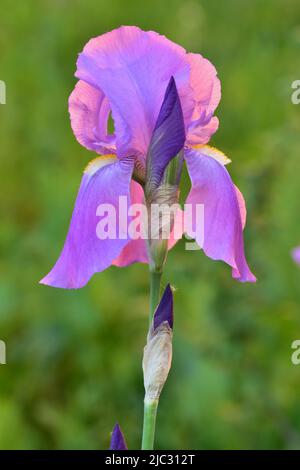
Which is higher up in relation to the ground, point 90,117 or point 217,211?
point 90,117

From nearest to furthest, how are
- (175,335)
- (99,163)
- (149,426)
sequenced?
(149,426) < (99,163) < (175,335)

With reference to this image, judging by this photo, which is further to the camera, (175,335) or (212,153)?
(175,335)

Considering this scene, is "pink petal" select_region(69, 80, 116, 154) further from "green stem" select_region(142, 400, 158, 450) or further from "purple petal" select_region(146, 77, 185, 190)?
"green stem" select_region(142, 400, 158, 450)

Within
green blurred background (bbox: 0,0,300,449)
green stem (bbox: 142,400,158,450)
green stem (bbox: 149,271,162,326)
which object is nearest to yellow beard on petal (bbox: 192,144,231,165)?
green stem (bbox: 149,271,162,326)

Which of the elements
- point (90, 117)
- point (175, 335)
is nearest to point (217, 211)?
point (90, 117)

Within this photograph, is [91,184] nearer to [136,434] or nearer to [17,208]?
[136,434]

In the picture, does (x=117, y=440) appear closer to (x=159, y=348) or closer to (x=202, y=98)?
(x=159, y=348)

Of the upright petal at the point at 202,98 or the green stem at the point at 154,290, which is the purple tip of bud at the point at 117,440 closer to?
the green stem at the point at 154,290
